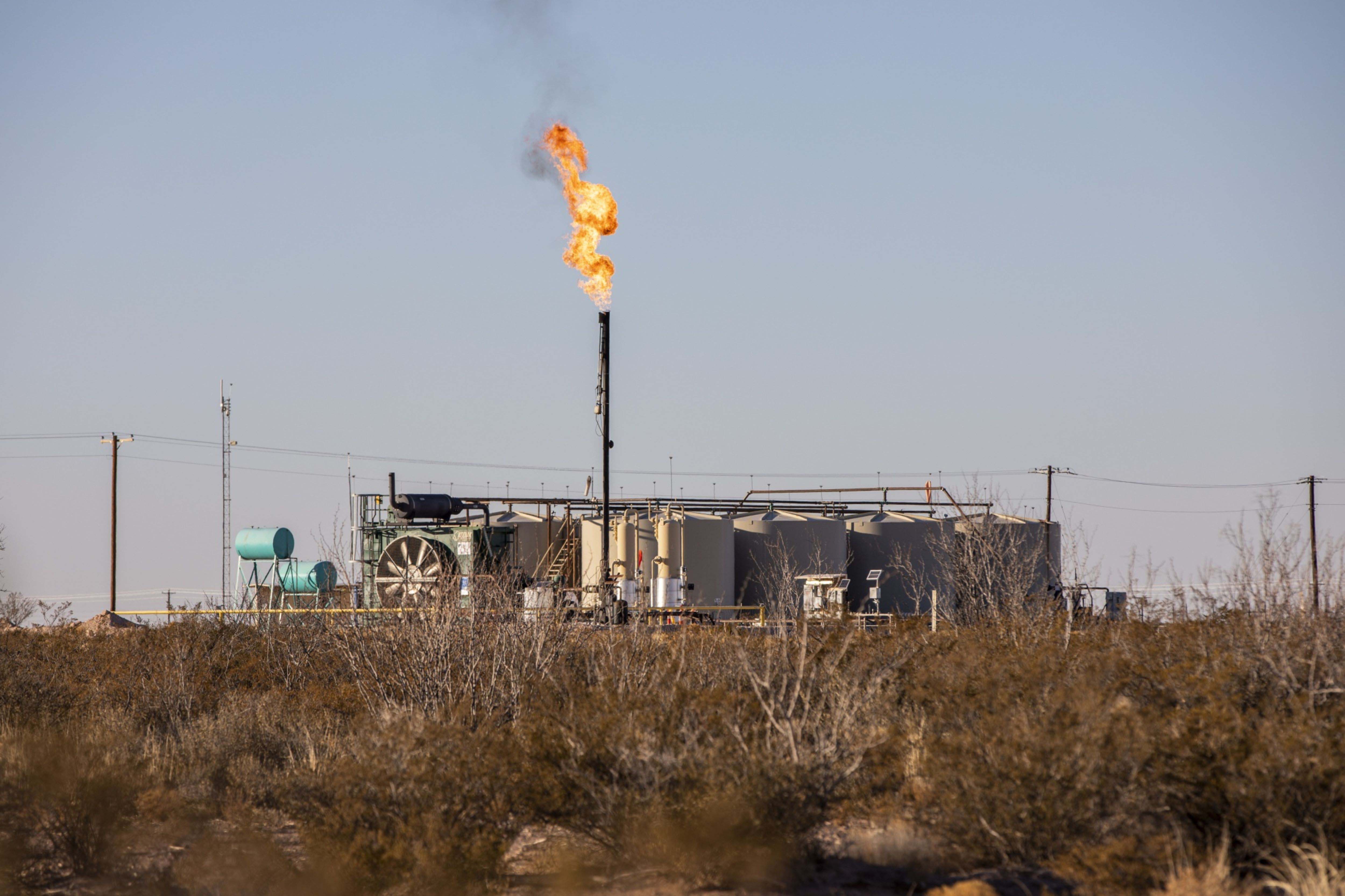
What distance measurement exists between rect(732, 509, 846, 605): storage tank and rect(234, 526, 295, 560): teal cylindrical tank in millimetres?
16203

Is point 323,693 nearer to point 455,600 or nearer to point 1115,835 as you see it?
point 455,600

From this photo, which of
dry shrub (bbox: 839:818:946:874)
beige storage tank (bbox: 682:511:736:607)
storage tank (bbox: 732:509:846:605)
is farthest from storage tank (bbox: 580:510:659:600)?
dry shrub (bbox: 839:818:946:874)

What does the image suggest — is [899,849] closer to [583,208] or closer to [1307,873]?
[1307,873]

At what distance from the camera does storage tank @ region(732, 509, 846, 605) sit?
44562 millimetres

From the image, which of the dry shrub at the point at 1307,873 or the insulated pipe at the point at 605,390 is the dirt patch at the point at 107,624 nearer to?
the insulated pipe at the point at 605,390

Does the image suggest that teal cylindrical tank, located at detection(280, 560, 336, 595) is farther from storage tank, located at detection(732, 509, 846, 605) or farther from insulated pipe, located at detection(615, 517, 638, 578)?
storage tank, located at detection(732, 509, 846, 605)

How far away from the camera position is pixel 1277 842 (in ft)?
29.0

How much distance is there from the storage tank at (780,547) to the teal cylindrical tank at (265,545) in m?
16.2

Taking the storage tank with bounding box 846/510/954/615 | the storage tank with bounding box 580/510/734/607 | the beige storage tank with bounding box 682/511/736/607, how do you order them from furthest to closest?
the storage tank with bounding box 846/510/954/615
the beige storage tank with bounding box 682/511/736/607
the storage tank with bounding box 580/510/734/607

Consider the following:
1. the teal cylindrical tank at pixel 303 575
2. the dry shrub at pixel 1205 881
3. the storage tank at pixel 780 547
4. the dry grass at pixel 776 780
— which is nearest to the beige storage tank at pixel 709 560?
the storage tank at pixel 780 547

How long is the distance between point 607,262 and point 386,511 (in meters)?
20.1

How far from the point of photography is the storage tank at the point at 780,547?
44.6m

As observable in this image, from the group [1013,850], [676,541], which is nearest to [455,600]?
[1013,850]

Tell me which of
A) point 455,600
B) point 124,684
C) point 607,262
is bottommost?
point 124,684
